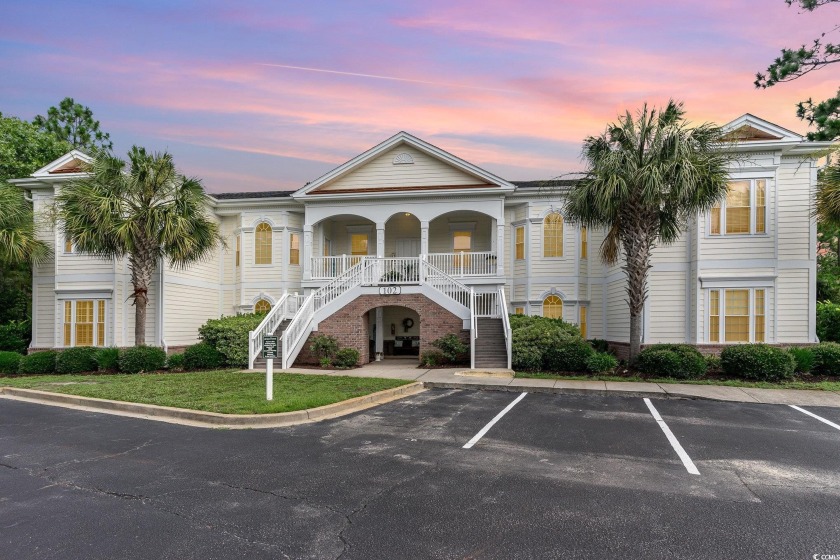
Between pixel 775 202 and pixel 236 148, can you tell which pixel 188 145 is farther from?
pixel 775 202

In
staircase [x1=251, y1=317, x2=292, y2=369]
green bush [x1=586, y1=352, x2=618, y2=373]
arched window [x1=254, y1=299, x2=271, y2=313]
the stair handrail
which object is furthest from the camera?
arched window [x1=254, y1=299, x2=271, y2=313]

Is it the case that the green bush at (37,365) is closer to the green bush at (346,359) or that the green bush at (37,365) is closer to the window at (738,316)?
the green bush at (346,359)

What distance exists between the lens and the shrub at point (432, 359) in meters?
17.0

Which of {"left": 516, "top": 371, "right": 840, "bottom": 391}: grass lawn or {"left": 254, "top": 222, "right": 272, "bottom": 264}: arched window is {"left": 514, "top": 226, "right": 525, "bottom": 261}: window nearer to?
{"left": 516, "top": 371, "right": 840, "bottom": 391}: grass lawn

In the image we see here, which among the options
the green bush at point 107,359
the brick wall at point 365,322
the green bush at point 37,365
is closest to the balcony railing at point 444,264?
the brick wall at point 365,322

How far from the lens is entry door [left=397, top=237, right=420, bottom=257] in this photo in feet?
75.8

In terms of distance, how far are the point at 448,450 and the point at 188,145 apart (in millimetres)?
17328

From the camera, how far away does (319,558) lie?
396 cm

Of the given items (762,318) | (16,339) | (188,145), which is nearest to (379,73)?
(188,145)

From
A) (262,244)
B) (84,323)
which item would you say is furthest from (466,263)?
(84,323)

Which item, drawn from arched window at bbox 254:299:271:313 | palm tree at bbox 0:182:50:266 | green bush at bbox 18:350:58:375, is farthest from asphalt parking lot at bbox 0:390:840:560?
arched window at bbox 254:299:271:313

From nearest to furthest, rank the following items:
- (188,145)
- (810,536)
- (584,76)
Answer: (810,536)
(584,76)
(188,145)

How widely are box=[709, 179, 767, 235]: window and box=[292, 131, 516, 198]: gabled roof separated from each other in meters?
7.58

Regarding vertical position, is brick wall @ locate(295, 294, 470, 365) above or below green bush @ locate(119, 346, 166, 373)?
above
